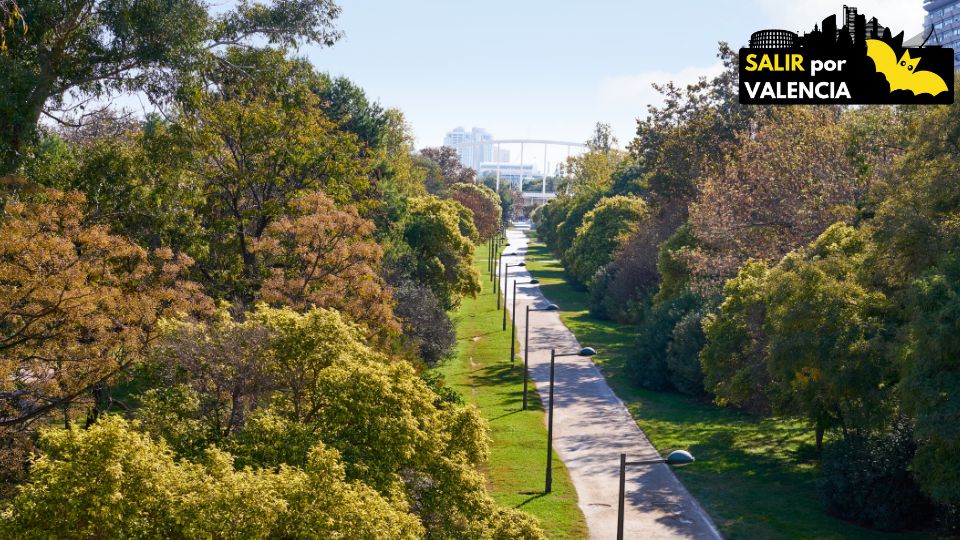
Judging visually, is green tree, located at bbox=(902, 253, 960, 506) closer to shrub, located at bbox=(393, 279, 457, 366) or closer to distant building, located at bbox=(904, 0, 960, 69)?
shrub, located at bbox=(393, 279, 457, 366)

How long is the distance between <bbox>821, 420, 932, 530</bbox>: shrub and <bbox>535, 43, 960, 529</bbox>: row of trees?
49 millimetres

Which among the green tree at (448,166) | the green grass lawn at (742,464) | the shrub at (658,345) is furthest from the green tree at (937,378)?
the green tree at (448,166)

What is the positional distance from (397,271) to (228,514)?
35974mm

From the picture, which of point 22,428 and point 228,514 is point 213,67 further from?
point 228,514

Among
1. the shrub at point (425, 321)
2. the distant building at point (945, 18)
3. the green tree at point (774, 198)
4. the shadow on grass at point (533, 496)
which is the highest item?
the distant building at point (945, 18)

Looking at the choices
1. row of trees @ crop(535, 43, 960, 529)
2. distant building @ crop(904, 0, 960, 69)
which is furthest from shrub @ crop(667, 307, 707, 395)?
distant building @ crop(904, 0, 960, 69)

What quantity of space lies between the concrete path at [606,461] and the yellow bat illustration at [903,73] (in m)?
14.6

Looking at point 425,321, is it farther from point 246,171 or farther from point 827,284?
point 827,284

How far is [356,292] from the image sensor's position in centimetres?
3075

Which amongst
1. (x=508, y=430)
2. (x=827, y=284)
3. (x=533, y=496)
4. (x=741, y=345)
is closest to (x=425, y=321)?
(x=508, y=430)

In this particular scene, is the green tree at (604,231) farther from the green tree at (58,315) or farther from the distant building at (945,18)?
the distant building at (945,18)

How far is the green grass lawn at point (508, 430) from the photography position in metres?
27.6

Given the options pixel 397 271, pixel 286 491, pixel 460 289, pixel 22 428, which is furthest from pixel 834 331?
pixel 460 289

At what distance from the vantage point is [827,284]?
2628cm
